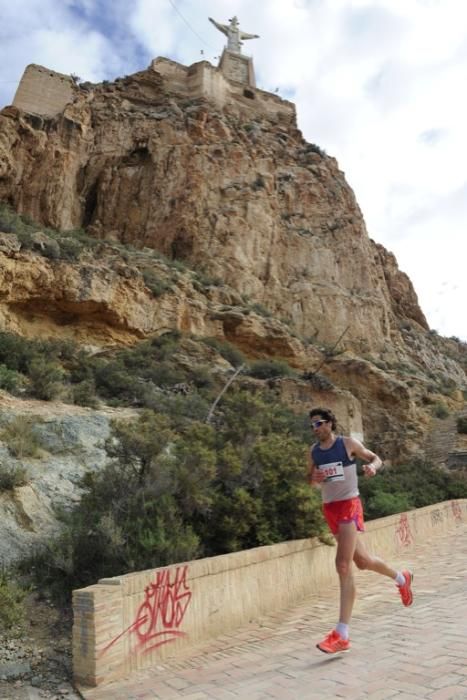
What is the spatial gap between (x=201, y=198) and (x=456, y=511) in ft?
72.6

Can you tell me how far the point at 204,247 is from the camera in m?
29.6

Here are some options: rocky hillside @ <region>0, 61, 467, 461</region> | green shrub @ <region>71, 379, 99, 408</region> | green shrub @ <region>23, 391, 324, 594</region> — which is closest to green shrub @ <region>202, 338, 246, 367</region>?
rocky hillside @ <region>0, 61, 467, 461</region>

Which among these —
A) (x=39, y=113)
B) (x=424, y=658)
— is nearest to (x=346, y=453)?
(x=424, y=658)

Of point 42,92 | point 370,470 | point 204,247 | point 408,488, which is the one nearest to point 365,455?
point 370,470

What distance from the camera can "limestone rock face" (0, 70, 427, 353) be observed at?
28.3m

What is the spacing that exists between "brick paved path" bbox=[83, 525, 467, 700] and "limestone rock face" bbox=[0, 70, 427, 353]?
24063 mm

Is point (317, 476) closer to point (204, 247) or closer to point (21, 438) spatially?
point (21, 438)

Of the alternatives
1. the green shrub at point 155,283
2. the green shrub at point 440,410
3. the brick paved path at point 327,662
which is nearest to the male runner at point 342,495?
the brick paved path at point 327,662

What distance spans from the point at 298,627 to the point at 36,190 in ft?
86.1

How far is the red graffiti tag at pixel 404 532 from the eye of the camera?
33.3 feet

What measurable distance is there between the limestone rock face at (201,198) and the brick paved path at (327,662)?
947 inches

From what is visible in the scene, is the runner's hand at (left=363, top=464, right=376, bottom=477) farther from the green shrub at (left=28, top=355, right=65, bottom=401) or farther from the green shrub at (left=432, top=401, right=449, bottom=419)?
the green shrub at (left=432, top=401, right=449, bottom=419)

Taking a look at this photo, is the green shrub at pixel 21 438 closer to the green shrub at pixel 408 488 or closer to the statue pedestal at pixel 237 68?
the green shrub at pixel 408 488

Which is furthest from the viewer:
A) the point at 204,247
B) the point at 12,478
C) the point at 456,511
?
the point at 204,247
